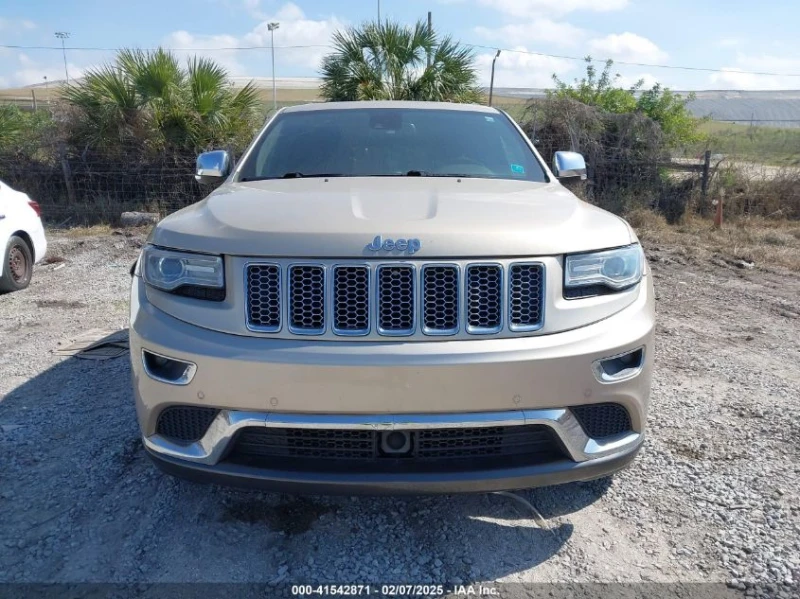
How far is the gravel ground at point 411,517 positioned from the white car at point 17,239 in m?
3.03

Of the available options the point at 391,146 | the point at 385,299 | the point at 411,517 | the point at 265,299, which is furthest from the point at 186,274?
the point at 391,146

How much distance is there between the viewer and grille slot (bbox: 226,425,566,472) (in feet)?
7.39

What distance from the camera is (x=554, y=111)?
1152cm

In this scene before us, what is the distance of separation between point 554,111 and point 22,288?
350 inches

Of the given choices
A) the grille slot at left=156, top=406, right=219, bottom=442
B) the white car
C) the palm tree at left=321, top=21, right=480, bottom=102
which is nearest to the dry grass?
the palm tree at left=321, top=21, right=480, bottom=102

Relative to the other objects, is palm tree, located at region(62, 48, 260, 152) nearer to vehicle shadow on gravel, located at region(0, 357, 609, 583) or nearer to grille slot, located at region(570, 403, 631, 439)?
vehicle shadow on gravel, located at region(0, 357, 609, 583)

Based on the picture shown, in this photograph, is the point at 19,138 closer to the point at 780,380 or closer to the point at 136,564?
the point at 136,564

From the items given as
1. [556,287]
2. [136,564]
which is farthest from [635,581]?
[136,564]

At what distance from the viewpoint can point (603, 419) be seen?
234cm

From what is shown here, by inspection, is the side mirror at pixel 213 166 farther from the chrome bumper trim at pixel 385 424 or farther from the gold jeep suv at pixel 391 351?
the chrome bumper trim at pixel 385 424

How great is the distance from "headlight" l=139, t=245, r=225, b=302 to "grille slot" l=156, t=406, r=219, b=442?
405 millimetres

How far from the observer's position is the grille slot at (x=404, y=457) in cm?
225

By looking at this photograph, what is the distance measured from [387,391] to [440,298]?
37 centimetres

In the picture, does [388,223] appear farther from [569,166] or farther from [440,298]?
[569,166]
